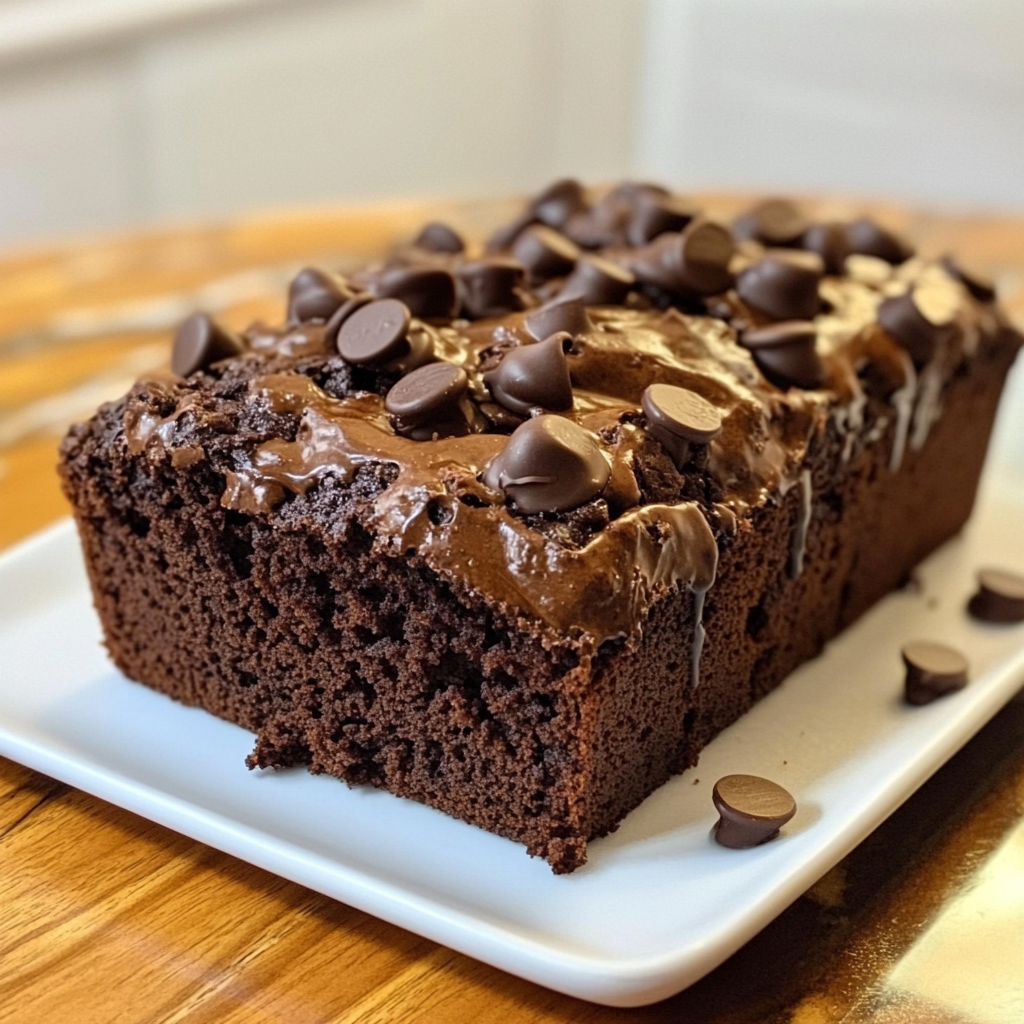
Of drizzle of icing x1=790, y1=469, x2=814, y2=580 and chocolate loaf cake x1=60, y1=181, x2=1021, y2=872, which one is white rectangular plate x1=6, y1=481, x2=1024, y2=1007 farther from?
drizzle of icing x1=790, y1=469, x2=814, y2=580

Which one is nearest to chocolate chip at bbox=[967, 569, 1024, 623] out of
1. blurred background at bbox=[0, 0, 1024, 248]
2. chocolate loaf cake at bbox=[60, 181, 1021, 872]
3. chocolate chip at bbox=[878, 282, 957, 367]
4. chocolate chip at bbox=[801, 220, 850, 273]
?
chocolate loaf cake at bbox=[60, 181, 1021, 872]

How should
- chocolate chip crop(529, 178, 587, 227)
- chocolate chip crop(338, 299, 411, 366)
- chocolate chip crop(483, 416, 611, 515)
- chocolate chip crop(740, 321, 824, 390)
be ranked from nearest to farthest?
chocolate chip crop(483, 416, 611, 515) → chocolate chip crop(338, 299, 411, 366) → chocolate chip crop(740, 321, 824, 390) → chocolate chip crop(529, 178, 587, 227)

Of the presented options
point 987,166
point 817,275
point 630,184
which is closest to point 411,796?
point 817,275

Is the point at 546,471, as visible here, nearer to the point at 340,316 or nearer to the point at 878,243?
the point at 340,316

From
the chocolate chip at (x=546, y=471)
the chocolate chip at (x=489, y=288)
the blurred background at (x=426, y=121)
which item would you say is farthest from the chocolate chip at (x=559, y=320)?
the blurred background at (x=426, y=121)

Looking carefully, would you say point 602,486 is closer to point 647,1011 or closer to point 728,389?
point 728,389
